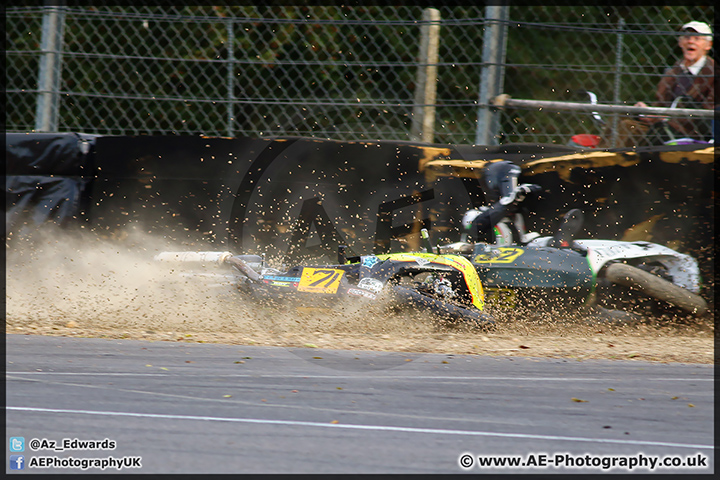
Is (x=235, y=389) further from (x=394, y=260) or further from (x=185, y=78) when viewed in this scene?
(x=185, y=78)

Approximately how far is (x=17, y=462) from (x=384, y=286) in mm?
3070

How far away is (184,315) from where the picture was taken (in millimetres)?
5633

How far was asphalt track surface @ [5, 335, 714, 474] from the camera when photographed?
259 centimetres

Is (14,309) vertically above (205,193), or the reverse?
(205,193)

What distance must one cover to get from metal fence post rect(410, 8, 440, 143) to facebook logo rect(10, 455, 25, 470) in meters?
4.36

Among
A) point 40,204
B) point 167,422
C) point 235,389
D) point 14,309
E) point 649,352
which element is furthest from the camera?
point 40,204

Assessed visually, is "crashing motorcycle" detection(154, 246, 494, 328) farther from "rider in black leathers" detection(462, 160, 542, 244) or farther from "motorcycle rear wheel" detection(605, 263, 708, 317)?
"motorcycle rear wheel" detection(605, 263, 708, 317)

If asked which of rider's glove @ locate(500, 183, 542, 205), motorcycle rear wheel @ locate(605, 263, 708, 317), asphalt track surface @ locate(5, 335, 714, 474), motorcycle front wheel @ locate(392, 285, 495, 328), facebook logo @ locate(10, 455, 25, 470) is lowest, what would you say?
facebook logo @ locate(10, 455, 25, 470)

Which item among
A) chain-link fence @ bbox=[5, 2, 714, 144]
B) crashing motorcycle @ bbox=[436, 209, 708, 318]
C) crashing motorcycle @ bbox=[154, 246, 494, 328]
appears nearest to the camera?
crashing motorcycle @ bbox=[154, 246, 494, 328]

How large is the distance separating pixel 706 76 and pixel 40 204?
5.61 m

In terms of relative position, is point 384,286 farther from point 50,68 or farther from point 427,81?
point 50,68

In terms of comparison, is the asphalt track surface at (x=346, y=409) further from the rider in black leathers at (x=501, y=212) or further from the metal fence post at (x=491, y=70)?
the metal fence post at (x=491, y=70)

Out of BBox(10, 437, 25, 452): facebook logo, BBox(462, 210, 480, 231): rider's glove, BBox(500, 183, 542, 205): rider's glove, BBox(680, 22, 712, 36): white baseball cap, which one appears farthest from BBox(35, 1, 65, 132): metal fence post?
BBox(680, 22, 712, 36): white baseball cap

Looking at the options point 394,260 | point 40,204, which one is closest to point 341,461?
point 394,260
